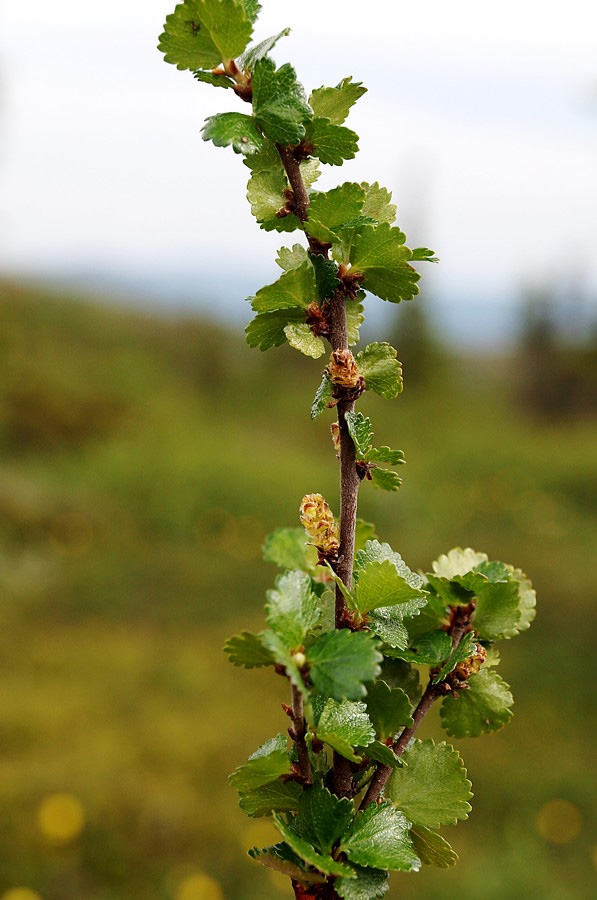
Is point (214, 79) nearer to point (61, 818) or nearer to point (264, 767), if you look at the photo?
point (264, 767)

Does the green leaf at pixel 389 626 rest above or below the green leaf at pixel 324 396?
below

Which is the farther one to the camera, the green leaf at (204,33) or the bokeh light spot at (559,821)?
the bokeh light spot at (559,821)

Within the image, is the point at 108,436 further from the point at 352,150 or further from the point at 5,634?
the point at 352,150

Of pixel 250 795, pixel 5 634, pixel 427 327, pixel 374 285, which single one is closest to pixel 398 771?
pixel 250 795

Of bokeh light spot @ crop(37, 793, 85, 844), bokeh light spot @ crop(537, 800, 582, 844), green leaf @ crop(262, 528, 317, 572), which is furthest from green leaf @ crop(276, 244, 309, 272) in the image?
bokeh light spot @ crop(537, 800, 582, 844)

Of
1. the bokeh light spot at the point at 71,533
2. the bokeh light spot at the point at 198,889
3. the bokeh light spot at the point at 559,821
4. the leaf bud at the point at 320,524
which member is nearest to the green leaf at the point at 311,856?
the leaf bud at the point at 320,524

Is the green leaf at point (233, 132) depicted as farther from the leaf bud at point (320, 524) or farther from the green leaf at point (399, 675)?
the green leaf at point (399, 675)

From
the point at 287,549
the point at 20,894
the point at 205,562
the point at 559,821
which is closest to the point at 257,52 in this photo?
the point at 287,549
